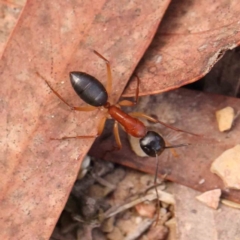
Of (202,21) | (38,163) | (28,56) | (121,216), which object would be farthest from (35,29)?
(121,216)

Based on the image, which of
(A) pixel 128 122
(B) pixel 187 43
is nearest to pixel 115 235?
(A) pixel 128 122

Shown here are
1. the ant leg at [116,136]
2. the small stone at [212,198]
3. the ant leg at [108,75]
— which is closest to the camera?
the ant leg at [108,75]

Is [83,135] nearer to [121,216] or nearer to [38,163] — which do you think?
[38,163]

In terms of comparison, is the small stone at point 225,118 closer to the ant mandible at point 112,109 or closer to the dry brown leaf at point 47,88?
the ant mandible at point 112,109

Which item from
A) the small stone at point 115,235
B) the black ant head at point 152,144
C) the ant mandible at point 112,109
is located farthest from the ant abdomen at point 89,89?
the small stone at point 115,235

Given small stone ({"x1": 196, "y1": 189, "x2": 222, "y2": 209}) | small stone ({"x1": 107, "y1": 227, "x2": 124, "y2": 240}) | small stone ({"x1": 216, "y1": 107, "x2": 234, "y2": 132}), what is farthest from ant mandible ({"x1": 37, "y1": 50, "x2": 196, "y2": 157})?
small stone ({"x1": 107, "y1": 227, "x2": 124, "y2": 240})

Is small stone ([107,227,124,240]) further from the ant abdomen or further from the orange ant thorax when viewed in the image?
the ant abdomen

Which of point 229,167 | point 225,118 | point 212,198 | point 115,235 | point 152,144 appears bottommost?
point 115,235

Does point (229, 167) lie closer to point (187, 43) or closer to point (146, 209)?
point (146, 209)
